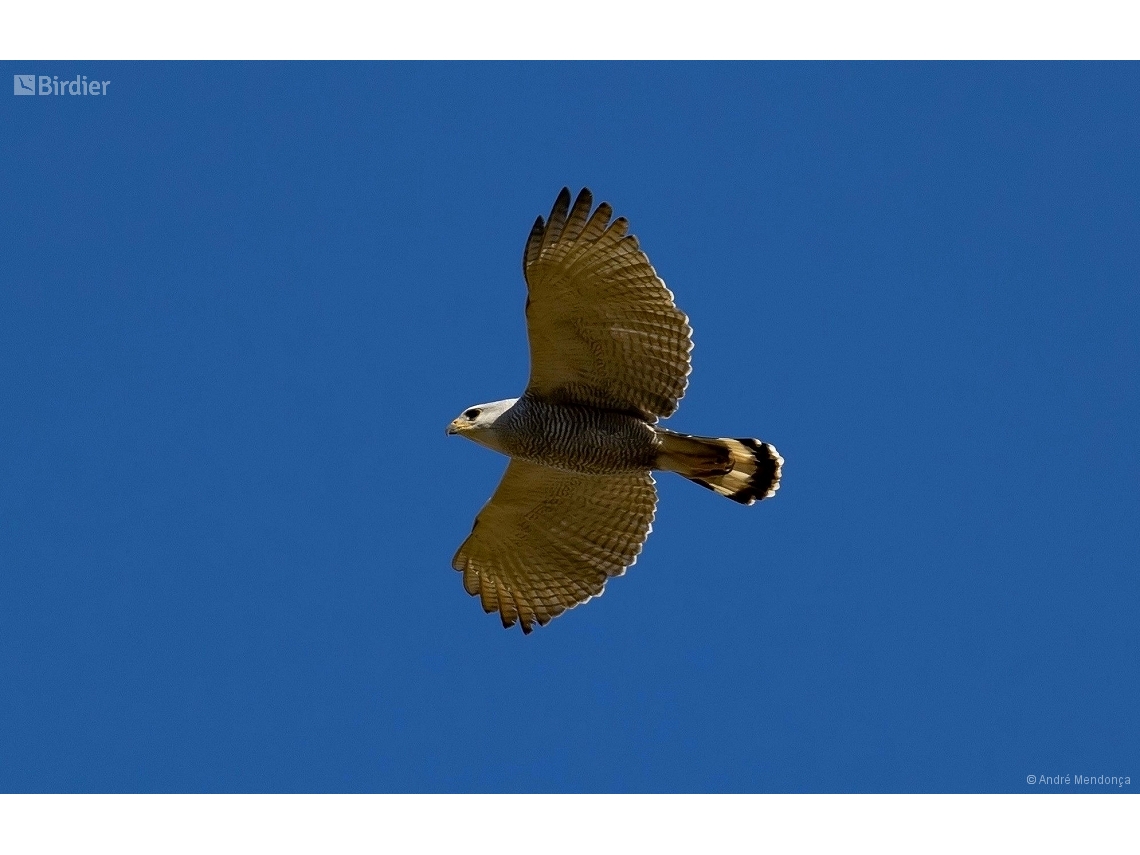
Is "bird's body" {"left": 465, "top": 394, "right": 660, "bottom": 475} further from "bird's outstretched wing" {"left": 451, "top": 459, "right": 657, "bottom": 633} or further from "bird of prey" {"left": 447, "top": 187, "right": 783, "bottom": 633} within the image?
"bird's outstretched wing" {"left": 451, "top": 459, "right": 657, "bottom": 633}

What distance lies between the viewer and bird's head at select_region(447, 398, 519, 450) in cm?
1245

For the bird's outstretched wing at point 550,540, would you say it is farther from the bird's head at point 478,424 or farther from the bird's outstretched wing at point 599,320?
the bird's outstretched wing at point 599,320

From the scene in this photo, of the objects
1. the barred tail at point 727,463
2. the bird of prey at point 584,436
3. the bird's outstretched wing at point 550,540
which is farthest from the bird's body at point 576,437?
the bird's outstretched wing at point 550,540

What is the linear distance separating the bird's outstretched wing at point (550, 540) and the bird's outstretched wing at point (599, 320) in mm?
1099

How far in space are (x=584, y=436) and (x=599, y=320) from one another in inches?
40.4

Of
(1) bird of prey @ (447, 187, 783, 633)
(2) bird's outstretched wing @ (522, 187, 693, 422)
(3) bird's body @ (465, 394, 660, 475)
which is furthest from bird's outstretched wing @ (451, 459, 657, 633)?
(2) bird's outstretched wing @ (522, 187, 693, 422)

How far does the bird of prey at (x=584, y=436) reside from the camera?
11727mm

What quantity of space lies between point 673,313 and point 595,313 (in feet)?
2.04

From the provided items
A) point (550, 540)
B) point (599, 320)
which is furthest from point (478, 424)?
point (550, 540)

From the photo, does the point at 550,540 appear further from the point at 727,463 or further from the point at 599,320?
the point at 599,320

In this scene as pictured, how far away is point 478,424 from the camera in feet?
41.0
